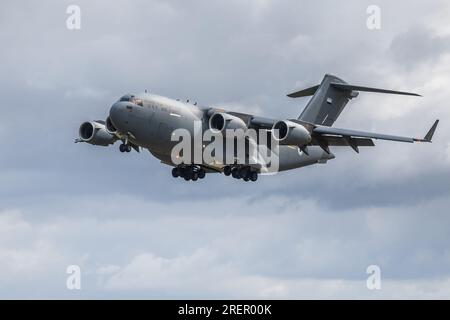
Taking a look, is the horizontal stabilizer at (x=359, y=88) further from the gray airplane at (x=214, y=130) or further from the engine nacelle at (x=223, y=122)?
the engine nacelle at (x=223, y=122)

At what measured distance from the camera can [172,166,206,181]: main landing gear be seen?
4547 centimetres

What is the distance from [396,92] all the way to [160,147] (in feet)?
36.1

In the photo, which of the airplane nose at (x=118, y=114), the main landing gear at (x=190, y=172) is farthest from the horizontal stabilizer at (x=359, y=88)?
the airplane nose at (x=118, y=114)

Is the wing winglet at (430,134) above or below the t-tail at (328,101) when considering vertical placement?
below

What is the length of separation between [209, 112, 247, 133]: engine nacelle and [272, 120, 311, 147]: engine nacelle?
5.20 feet

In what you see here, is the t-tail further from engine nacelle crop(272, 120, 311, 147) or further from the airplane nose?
the airplane nose

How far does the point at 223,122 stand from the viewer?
43406mm

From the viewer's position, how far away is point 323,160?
4881 centimetres

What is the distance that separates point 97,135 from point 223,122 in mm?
6305

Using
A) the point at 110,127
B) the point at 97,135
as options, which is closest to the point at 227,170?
the point at 110,127

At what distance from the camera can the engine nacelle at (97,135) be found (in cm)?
4611

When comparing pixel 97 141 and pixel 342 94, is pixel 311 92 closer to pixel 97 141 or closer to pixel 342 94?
pixel 342 94

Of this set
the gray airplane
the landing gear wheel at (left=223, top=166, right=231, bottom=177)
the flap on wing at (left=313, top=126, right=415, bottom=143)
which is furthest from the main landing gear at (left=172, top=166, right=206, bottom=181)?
the flap on wing at (left=313, top=126, right=415, bottom=143)

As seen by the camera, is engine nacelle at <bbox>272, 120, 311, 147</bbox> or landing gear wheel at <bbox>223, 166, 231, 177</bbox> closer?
engine nacelle at <bbox>272, 120, 311, 147</bbox>
